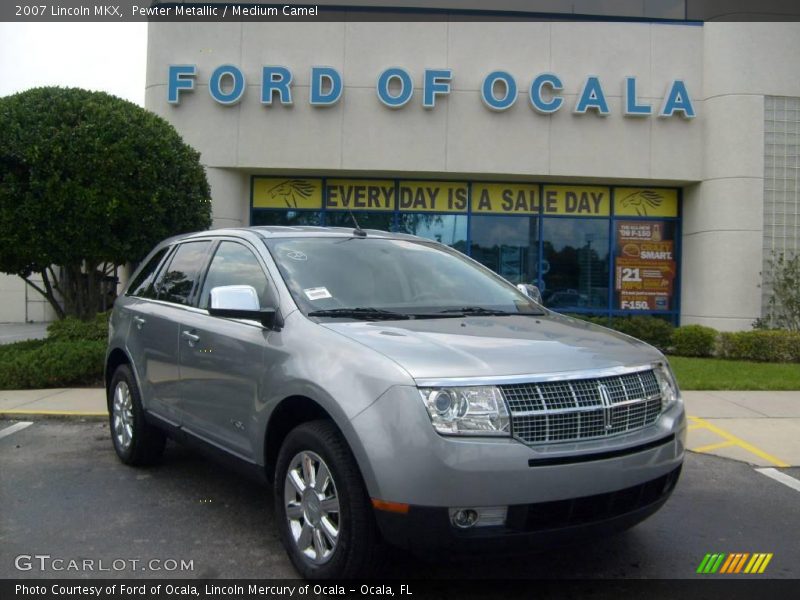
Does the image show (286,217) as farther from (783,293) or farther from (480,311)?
(480,311)

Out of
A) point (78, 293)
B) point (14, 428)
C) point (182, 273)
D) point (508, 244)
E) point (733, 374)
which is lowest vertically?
point (14, 428)

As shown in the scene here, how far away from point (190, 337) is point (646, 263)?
13605 millimetres

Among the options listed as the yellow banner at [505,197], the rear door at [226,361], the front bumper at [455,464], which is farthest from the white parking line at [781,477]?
the yellow banner at [505,197]

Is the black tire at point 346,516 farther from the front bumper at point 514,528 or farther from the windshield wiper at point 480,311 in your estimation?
the windshield wiper at point 480,311

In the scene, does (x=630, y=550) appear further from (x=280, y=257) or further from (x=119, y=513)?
(x=119, y=513)

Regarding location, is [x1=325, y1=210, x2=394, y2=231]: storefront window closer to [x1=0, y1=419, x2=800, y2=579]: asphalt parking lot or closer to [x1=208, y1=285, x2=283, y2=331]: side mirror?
[x1=0, y1=419, x2=800, y2=579]: asphalt parking lot

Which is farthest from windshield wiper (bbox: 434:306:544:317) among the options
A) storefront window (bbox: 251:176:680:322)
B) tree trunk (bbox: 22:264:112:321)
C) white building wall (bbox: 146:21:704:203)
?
storefront window (bbox: 251:176:680:322)

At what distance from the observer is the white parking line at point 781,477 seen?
519cm

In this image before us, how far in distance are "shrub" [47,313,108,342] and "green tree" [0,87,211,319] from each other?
35.3 inches

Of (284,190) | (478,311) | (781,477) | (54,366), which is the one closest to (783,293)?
(781,477)

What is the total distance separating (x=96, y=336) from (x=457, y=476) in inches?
332

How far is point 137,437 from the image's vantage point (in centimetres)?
518

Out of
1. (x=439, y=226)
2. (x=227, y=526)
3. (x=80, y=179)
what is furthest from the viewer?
(x=439, y=226)

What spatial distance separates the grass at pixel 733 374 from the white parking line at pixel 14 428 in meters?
7.62
